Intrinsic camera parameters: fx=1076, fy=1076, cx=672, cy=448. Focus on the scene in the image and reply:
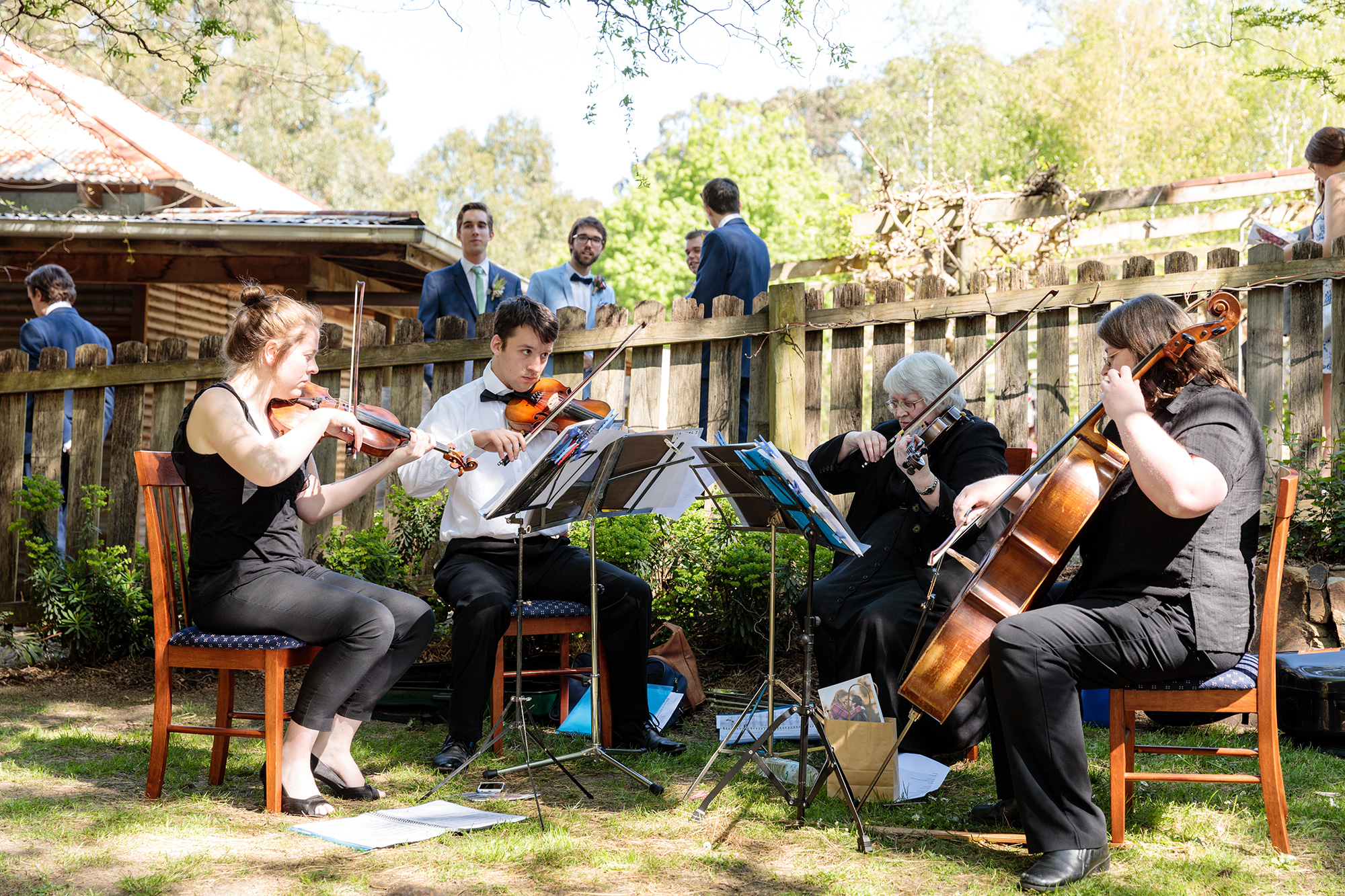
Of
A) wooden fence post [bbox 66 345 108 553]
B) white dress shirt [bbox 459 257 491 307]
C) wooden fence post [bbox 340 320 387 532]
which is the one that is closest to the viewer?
wooden fence post [bbox 340 320 387 532]

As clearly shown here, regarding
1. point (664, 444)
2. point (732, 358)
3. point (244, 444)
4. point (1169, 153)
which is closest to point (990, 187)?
point (732, 358)

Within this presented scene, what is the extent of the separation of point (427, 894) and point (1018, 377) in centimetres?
336

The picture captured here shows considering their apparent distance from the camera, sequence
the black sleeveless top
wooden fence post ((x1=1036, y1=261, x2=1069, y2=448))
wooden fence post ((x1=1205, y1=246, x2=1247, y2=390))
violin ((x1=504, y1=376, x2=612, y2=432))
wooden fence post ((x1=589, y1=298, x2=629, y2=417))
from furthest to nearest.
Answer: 1. wooden fence post ((x1=589, y1=298, x2=629, y2=417))
2. wooden fence post ((x1=1036, y1=261, x2=1069, y2=448))
3. wooden fence post ((x1=1205, y1=246, x2=1247, y2=390))
4. violin ((x1=504, y1=376, x2=612, y2=432))
5. the black sleeveless top

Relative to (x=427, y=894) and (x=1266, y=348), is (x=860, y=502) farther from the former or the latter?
(x=427, y=894)

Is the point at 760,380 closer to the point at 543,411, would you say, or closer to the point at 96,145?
the point at 543,411

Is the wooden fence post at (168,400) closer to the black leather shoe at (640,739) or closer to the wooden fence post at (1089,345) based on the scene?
the black leather shoe at (640,739)

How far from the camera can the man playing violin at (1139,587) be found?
2598mm

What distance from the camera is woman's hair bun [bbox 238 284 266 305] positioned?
3359 mm

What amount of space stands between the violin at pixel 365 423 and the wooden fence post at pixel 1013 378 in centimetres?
238

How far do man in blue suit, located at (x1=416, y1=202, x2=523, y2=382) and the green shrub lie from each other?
6.43ft

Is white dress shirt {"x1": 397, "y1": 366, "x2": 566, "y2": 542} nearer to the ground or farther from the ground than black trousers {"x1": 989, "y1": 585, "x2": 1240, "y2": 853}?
farther from the ground

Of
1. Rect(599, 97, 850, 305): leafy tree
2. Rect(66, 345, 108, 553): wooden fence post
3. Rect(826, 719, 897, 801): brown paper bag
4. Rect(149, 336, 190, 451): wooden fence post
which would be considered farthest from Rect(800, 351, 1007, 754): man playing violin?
Rect(599, 97, 850, 305): leafy tree

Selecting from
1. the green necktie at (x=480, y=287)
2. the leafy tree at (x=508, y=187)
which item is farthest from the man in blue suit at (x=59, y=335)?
the leafy tree at (x=508, y=187)

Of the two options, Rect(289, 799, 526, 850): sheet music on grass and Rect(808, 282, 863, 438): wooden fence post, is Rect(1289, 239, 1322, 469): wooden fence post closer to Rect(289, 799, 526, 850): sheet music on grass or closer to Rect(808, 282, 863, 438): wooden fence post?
Rect(808, 282, 863, 438): wooden fence post
